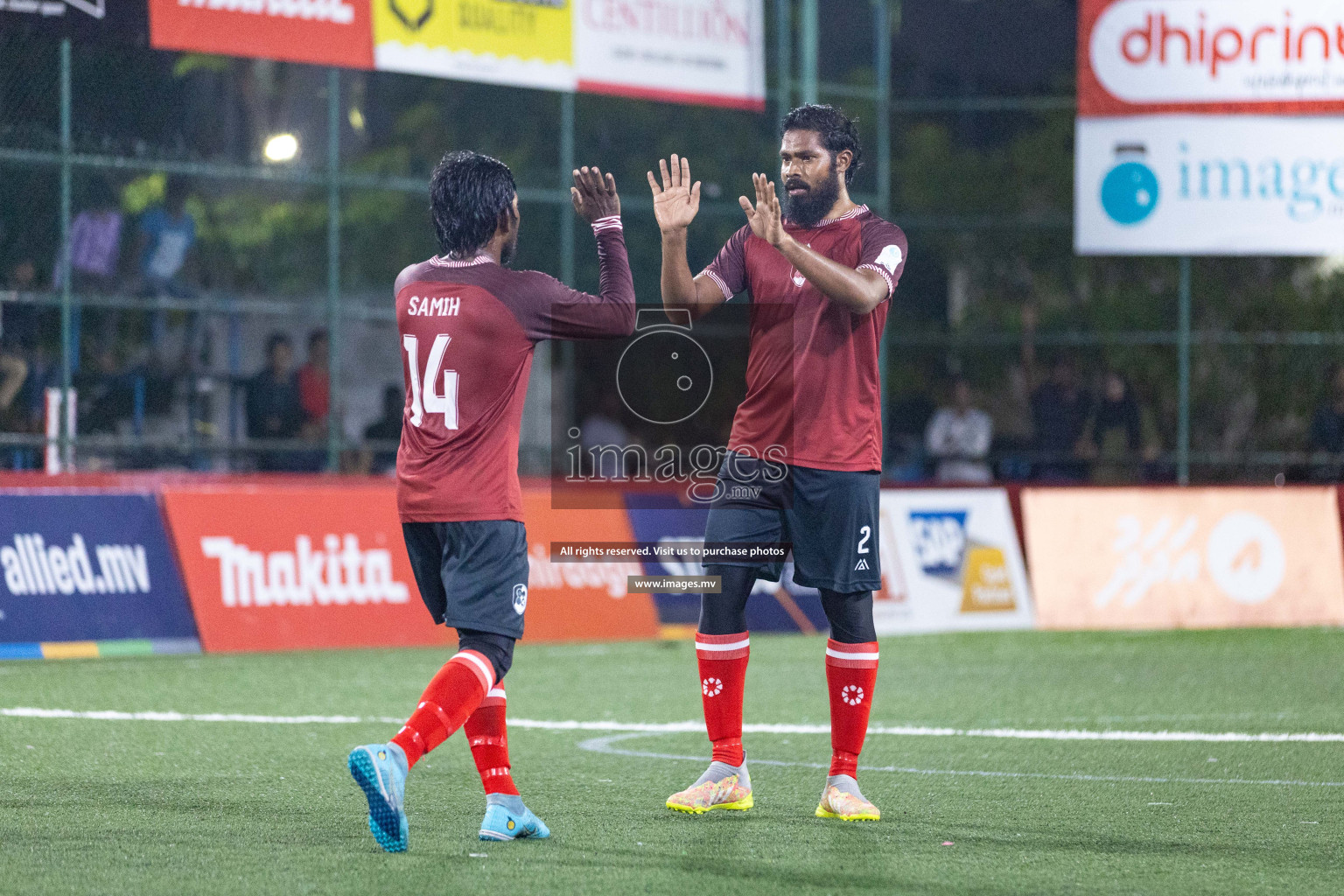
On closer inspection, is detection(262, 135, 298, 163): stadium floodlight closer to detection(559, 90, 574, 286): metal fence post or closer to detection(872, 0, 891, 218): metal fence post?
detection(559, 90, 574, 286): metal fence post

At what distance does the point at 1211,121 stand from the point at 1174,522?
481 cm

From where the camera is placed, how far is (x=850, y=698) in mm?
6133

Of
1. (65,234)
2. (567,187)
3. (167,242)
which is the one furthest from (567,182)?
(65,234)

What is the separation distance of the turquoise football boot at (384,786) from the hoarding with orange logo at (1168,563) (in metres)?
9.82

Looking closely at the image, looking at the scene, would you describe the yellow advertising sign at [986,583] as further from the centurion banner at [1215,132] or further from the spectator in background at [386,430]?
the spectator in background at [386,430]

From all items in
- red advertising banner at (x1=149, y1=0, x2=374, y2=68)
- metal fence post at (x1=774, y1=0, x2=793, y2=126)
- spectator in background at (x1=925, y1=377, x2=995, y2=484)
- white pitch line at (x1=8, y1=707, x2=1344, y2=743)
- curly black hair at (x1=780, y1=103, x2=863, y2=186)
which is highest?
metal fence post at (x1=774, y1=0, x2=793, y2=126)

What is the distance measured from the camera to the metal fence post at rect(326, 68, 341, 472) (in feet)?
50.9

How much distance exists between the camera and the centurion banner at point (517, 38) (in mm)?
14664

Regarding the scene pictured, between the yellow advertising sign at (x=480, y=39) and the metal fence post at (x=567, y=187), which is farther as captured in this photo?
the metal fence post at (x=567, y=187)

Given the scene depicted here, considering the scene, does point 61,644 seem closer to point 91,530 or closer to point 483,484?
point 91,530

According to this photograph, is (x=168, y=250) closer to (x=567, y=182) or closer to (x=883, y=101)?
(x=567, y=182)

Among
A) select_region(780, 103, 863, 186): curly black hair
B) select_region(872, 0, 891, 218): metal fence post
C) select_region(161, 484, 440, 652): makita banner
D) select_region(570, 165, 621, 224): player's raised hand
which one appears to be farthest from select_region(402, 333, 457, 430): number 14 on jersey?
select_region(872, 0, 891, 218): metal fence post

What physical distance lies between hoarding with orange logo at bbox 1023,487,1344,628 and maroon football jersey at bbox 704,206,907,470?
8531 millimetres

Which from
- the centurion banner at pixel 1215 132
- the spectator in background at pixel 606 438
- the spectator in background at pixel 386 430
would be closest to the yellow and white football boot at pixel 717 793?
the spectator in background at pixel 386 430
